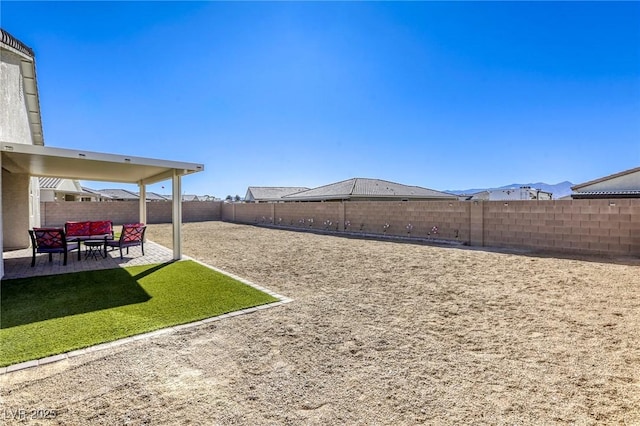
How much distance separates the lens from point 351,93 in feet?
53.0

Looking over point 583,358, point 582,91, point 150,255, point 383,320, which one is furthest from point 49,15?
point 582,91

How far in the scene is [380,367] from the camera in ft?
10.8

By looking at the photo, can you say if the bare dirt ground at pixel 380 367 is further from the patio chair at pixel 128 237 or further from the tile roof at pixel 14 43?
the tile roof at pixel 14 43

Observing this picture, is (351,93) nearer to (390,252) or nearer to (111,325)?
(390,252)

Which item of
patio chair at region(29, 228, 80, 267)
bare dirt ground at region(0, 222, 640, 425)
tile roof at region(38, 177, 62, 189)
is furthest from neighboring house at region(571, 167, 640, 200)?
tile roof at region(38, 177, 62, 189)

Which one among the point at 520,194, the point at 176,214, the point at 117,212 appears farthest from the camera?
the point at 117,212

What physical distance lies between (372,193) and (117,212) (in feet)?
68.4

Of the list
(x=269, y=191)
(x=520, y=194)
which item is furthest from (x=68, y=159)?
(x=269, y=191)

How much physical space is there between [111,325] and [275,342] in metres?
2.48

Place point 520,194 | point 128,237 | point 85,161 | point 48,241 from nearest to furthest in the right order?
1. point 85,161
2. point 48,241
3. point 128,237
4. point 520,194

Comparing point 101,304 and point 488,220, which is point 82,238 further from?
point 488,220

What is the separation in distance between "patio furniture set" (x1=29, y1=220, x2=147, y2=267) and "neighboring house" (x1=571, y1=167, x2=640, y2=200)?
21.5m

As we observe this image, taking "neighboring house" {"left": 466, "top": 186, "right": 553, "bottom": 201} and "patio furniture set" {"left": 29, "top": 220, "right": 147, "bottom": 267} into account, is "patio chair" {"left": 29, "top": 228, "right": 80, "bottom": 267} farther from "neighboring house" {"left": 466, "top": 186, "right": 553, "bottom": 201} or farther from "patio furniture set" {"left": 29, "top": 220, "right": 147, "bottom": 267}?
"neighboring house" {"left": 466, "top": 186, "right": 553, "bottom": 201}

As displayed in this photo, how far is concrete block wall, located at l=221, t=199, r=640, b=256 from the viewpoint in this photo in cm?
914
